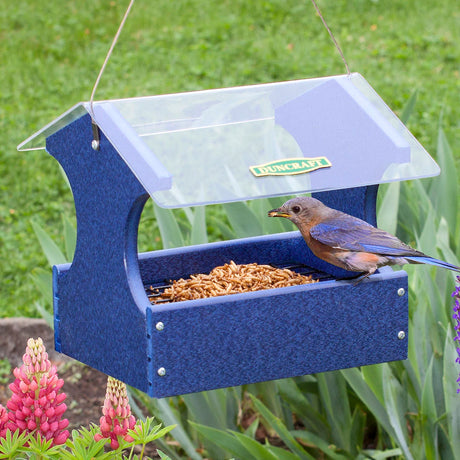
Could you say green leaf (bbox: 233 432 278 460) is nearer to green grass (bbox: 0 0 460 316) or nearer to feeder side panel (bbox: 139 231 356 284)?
feeder side panel (bbox: 139 231 356 284)

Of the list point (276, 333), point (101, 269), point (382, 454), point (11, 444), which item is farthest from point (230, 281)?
point (382, 454)

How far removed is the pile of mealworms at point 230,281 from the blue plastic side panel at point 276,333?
199mm

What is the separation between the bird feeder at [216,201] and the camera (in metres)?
2.46

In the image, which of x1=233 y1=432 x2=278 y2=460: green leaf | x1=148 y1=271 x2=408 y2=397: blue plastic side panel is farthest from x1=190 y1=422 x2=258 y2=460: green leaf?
x1=148 y1=271 x2=408 y2=397: blue plastic side panel

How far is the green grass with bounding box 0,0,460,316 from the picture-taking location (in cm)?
735

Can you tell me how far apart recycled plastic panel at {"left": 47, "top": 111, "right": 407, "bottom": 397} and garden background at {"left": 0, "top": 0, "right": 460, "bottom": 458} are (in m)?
2.61

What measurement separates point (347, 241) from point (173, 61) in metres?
6.27

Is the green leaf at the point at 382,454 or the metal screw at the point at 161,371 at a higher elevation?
the metal screw at the point at 161,371

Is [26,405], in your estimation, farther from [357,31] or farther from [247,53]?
[357,31]

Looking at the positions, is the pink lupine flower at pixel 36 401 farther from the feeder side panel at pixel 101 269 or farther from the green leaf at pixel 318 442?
the green leaf at pixel 318 442

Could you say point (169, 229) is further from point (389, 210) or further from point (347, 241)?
point (347, 241)

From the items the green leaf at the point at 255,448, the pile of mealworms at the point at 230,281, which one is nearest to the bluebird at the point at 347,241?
the pile of mealworms at the point at 230,281

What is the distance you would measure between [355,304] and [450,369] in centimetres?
56

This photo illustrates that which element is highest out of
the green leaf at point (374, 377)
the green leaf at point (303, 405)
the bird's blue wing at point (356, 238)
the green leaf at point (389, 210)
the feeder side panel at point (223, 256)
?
the bird's blue wing at point (356, 238)
